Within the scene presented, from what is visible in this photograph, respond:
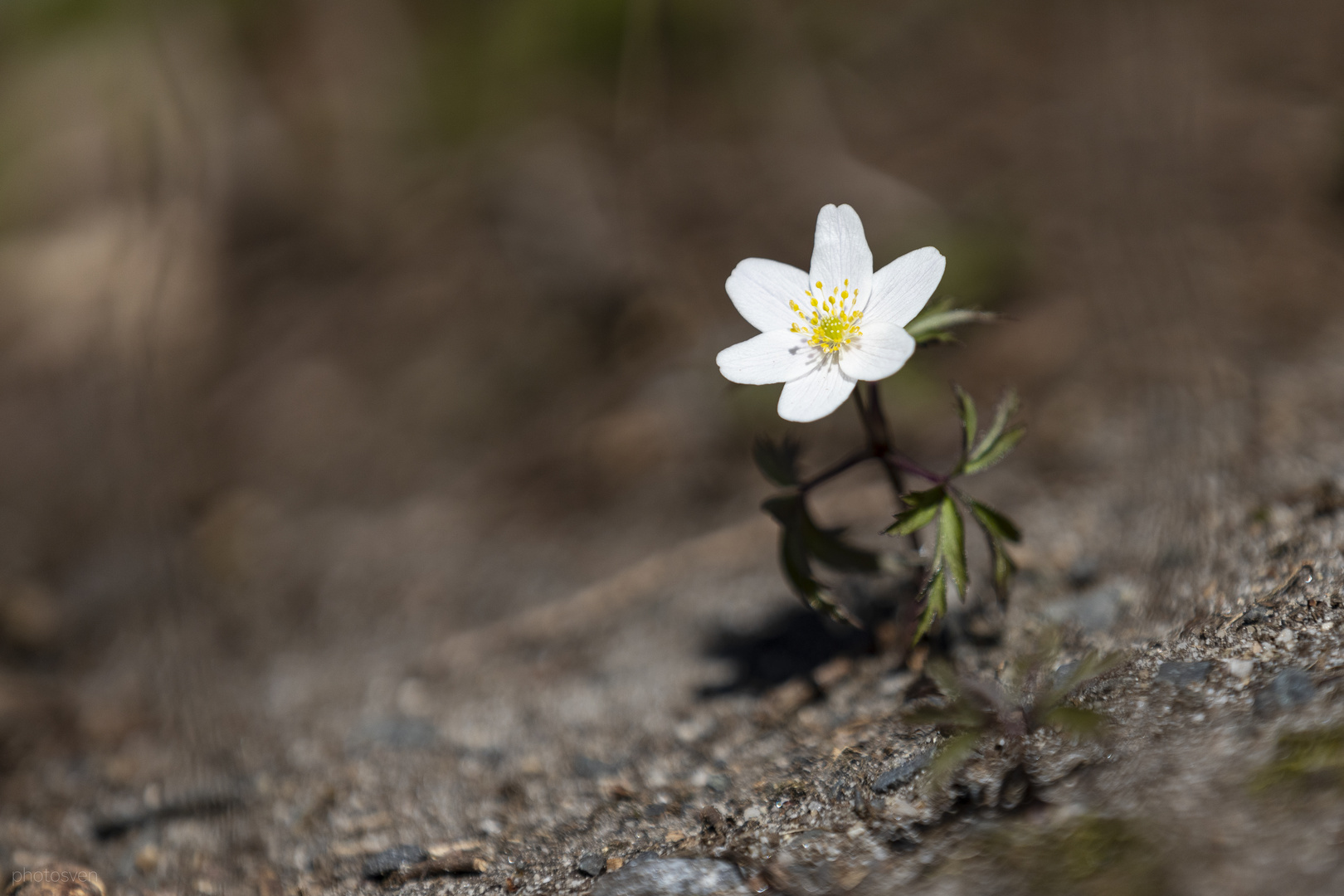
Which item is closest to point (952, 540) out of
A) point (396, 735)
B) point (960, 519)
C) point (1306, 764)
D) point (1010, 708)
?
point (960, 519)

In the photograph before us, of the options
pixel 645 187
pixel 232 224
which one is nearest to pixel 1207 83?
pixel 645 187

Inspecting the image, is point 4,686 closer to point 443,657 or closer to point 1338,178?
point 443,657

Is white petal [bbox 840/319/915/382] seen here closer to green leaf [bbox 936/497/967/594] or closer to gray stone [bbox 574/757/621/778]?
green leaf [bbox 936/497/967/594]

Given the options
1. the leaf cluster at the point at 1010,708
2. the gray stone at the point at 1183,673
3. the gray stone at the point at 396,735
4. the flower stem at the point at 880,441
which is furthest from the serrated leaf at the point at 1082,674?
the gray stone at the point at 396,735

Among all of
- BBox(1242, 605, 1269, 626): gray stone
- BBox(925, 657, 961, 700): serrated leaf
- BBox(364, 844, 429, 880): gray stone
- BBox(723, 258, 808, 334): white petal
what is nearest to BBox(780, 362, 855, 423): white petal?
BBox(723, 258, 808, 334): white petal

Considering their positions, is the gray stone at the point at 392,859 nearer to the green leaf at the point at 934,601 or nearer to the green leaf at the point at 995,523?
the green leaf at the point at 934,601

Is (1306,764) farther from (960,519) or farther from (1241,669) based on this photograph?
(960,519)
